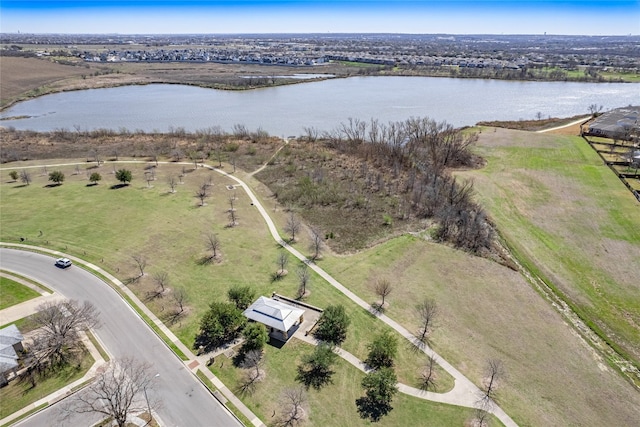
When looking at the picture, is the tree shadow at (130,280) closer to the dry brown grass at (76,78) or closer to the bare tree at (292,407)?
the bare tree at (292,407)

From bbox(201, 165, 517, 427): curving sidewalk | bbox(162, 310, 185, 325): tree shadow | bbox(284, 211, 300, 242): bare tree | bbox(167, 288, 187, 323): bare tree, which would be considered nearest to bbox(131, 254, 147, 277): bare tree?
bbox(167, 288, 187, 323): bare tree

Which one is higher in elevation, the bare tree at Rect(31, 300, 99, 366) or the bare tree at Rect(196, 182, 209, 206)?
the bare tree at Rect(196, 182, 209, 206)

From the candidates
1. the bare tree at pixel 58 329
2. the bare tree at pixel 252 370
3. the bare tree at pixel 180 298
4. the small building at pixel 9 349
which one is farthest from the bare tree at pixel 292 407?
the small building at pixel 9 349

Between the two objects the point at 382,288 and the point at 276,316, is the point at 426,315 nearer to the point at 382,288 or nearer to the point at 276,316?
the point at 382,288

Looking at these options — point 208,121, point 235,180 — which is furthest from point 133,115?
point 235,180

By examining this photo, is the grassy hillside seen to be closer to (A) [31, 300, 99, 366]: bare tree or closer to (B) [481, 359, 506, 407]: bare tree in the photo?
(B) [481, 359, 506, 407]: bare tree

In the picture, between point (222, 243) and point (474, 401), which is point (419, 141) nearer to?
point (222, 243)
